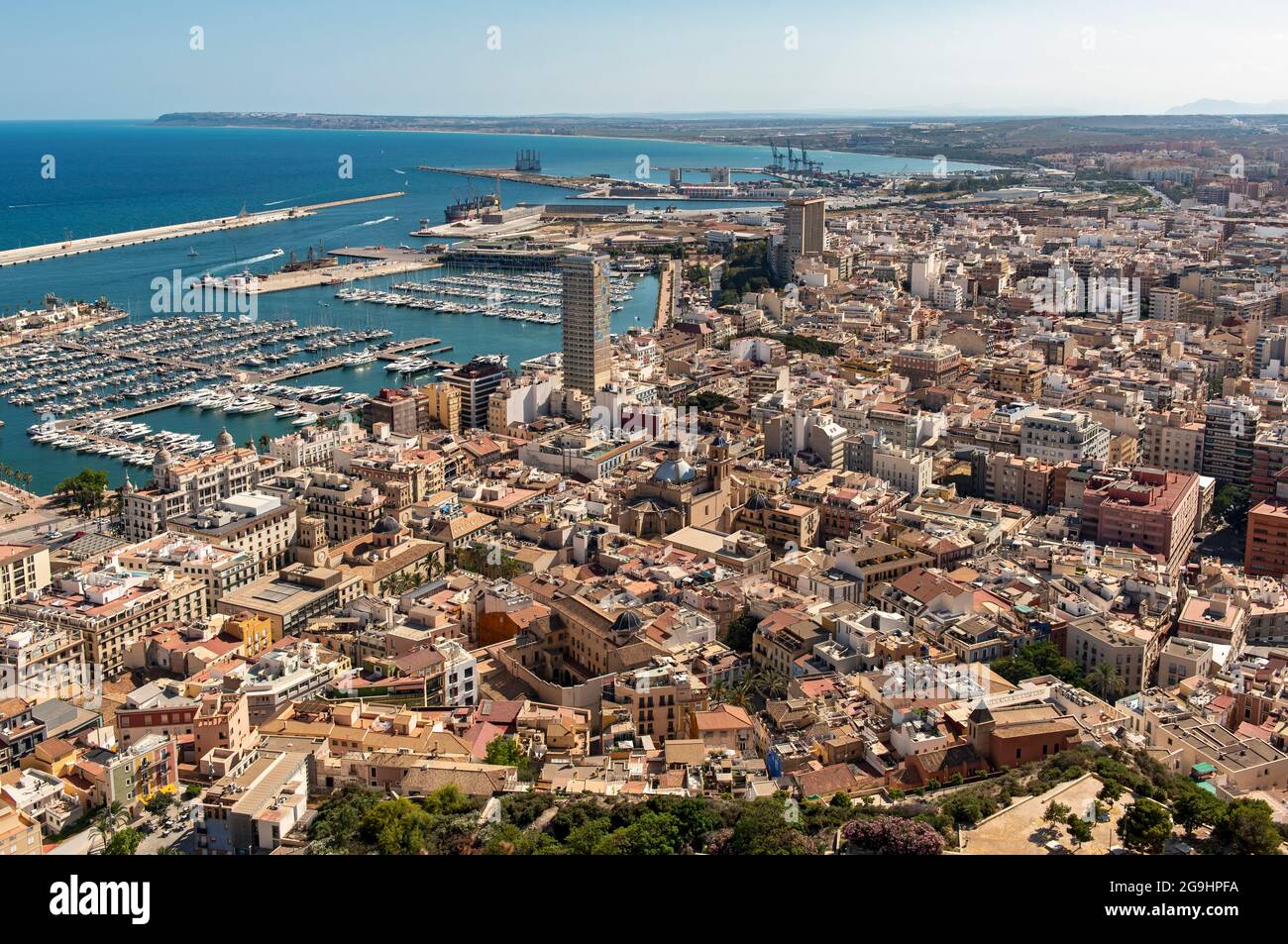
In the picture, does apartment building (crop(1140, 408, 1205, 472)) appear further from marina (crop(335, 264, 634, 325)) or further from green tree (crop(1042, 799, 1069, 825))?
marina (crop(335, 264, 634, 325))

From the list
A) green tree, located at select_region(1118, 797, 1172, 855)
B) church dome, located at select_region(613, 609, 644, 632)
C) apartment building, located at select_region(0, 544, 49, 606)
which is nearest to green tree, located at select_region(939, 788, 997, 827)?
green tree, located at select_region(1118, 797, 1172, 855)

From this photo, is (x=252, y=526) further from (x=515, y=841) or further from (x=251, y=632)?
(x=515, y=841)

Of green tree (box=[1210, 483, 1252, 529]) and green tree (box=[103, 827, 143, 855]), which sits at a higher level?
green tree (box=[1210, 483, 1252, 529])

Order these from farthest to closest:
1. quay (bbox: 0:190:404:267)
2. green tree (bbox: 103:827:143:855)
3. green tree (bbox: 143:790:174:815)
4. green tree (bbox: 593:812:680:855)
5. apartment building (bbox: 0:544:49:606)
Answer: quay (bbox: 0:190:404:267) → apartment building (bbox: 0:544:49:606) → green tree (bbox: 143:790:174:815) → green tree (bbox: 103:827:143:855) → green tree (bbox: 593:812:680:855)

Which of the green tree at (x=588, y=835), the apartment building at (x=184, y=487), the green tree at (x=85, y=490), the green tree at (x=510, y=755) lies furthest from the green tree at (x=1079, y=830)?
the green tree at (x=85, y=490)

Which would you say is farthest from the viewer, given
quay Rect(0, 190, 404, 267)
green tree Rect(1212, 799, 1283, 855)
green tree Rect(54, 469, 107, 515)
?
quay Rect(0, 190, 404, 267)
